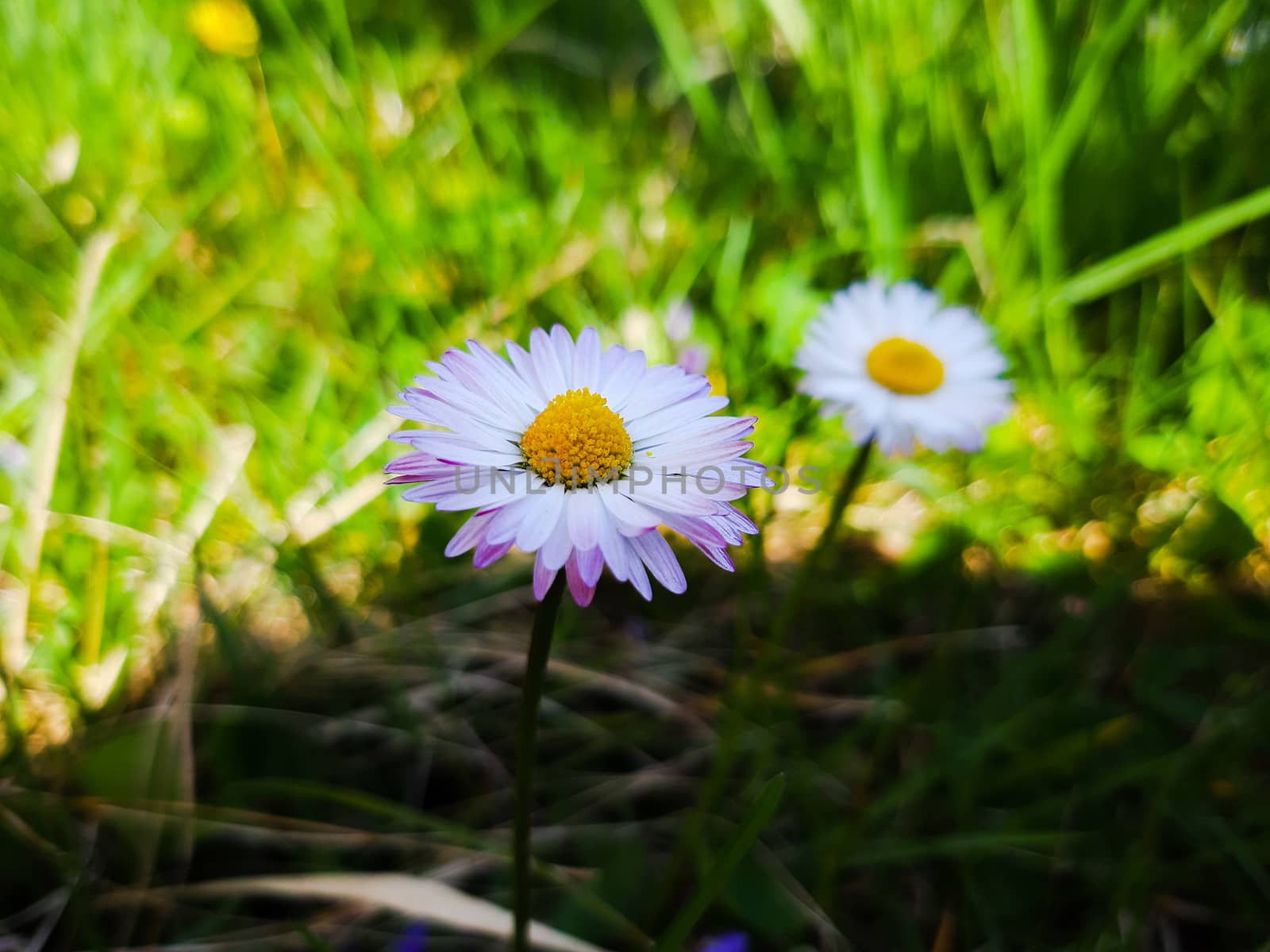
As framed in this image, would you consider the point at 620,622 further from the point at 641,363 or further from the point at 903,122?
the point at 903,122

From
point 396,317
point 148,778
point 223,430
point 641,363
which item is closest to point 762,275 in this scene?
point 396,317

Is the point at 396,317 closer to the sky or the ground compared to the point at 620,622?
closer to the sky

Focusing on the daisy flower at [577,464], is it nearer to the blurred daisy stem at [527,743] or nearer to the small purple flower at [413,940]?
the blurred daisy stem at [527,743]

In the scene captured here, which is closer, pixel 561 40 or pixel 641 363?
pixel 641 363

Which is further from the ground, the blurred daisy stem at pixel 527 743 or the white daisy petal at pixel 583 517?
the white daisy petal at pixel 583 517

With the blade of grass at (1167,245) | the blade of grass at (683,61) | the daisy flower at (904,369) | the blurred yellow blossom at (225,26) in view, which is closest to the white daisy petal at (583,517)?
the daisy flower at (904,369)

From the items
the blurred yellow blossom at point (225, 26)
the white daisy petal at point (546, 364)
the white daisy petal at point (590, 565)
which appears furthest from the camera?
the blurred yellow blossom at point (225, 26)

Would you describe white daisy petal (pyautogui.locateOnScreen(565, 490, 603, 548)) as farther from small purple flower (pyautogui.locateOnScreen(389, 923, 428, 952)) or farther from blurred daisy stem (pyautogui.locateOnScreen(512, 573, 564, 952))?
small purple flower (pyautogui.locateOnScreen(389, 923, 428, 952))
